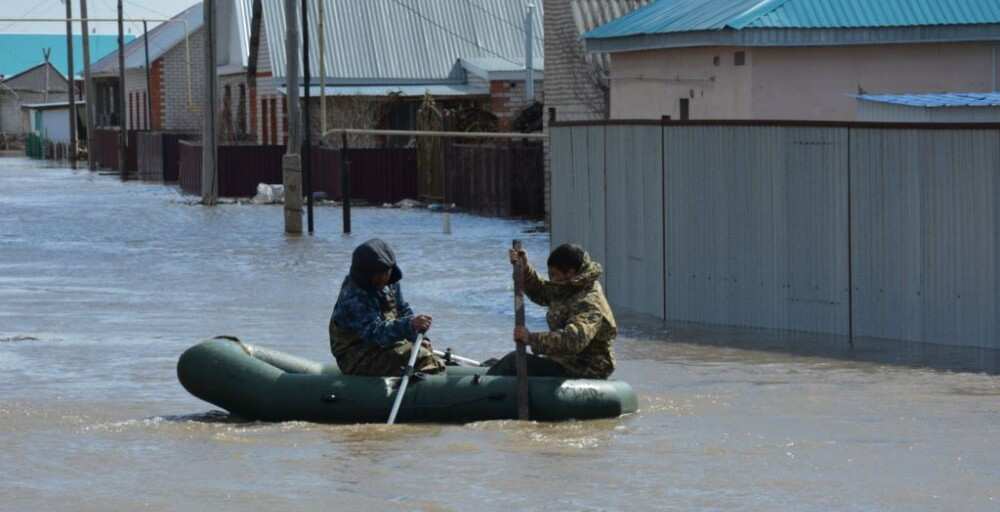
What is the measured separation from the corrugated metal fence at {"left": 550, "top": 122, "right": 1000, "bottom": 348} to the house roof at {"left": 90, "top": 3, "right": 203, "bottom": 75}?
5467 cm

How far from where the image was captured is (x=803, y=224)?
19.0 metres

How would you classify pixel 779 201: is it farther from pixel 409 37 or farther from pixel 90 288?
pixel 409 37

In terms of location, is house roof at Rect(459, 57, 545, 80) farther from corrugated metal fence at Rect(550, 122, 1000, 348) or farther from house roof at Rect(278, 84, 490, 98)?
corrugated metal fence at Rect(550, 122, 1000, 348)

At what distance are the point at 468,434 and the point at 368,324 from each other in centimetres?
103

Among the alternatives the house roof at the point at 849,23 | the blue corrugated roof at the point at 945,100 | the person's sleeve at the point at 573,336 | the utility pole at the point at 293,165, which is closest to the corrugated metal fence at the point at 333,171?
the utility pole at the point at 293,165

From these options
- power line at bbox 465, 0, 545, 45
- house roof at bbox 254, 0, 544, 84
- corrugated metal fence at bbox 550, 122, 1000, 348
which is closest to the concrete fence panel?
corrugated metal fence at bbox 550, 122, 1000, 348

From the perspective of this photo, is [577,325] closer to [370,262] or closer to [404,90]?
[370,262]

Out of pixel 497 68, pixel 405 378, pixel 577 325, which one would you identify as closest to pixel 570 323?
pixel 577 325

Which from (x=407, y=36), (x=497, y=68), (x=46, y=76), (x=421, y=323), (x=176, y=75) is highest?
(x=46, y=76)

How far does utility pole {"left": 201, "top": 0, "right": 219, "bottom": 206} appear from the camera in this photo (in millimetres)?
42969

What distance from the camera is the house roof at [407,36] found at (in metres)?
53.8

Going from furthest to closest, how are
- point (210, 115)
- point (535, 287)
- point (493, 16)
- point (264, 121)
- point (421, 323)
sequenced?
point (264, 121) → point (493, 16) → point (210, 115) → point (535, 287) → point (421, 323)

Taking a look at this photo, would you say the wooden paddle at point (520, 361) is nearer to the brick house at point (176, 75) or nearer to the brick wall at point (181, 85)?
the brick house at point (176, 75)

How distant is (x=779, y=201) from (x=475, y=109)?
93.5ft
